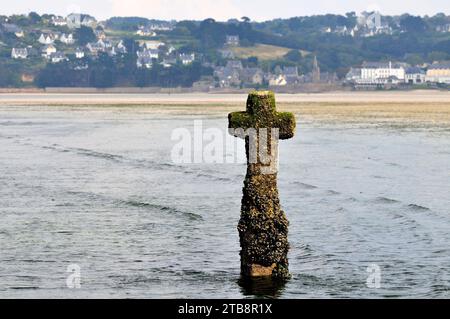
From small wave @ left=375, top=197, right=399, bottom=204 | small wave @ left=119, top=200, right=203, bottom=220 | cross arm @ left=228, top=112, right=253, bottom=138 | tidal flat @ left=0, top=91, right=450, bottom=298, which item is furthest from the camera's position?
small wave @ left=375, top=197, right=399, bottom=204

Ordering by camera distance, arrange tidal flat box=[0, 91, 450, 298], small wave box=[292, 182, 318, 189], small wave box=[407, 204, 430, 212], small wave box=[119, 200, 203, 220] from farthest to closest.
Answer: small wave box=[292, 182, 318, 189], small wave box=[407, 204, 430, 212], small wave box=[119, 200, 203, 220], tidal flat box=[0, 91, 450, 298]

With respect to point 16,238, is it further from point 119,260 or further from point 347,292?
point 347,292

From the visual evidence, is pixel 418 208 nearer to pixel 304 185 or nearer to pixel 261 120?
pixel 304 185

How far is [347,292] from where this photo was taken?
2769cm

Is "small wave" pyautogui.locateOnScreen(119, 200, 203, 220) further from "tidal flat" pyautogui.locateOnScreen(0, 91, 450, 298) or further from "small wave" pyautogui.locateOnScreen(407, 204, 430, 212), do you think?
"small wave" pyautogui.locateOnScreen(407, 204, 430, 212)

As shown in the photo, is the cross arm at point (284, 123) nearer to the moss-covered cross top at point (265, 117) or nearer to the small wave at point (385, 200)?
the moss-covered cross top at point (265, 117)

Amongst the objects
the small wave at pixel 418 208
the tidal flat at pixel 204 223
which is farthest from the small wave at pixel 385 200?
the small wave at pixel 418 208

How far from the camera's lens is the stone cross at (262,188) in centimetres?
2550

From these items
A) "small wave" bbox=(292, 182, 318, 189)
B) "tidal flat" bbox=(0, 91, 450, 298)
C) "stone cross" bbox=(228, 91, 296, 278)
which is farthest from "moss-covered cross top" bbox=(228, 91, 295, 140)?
"small wave" bbox=(292, 182, 318, 189)

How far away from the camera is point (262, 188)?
85.3 feet

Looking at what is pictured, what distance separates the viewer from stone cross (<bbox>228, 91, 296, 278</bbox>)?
25.5m

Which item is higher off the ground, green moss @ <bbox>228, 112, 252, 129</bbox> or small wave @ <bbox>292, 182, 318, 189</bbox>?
green moss @ <bbox>228, 112, 252, 129</bbox>
